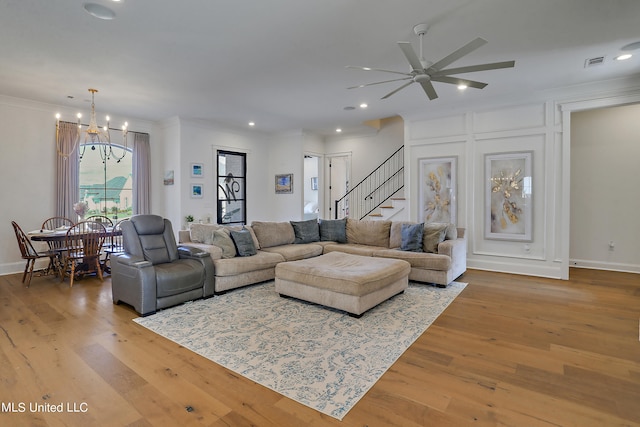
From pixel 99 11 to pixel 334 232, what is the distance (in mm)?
4699

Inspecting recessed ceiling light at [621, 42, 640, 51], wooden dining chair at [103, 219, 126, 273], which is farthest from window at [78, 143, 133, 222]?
recessed ceiling light at [621, 42, 640, 51]

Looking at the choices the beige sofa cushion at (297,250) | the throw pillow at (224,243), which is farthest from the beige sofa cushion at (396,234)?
the throw pillow at (224,243)

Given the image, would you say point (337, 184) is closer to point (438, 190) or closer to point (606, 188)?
point (438, 190)

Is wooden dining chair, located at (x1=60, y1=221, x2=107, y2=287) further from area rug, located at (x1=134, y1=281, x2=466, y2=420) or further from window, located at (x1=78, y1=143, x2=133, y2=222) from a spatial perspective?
area rug, located at (x1=134, y1=281, x2=466, y2=420)

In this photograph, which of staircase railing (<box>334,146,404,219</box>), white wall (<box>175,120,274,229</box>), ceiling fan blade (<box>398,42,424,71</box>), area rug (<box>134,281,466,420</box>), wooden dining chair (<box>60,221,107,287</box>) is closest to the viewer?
area rug (<box>134,281,466,420</box>)

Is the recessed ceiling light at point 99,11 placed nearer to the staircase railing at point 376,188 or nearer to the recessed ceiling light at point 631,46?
the recessed ceiling light at point 631,46

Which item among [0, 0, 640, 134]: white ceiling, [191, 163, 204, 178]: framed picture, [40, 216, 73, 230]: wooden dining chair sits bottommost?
[40, 216, 73, 230]: wooden dining chair

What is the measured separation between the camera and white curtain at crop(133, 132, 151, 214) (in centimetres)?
688

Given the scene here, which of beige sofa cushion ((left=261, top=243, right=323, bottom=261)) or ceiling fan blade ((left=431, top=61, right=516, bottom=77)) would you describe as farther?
beige sofa cushion ((left=261, top=243, right=323, bottom=261))

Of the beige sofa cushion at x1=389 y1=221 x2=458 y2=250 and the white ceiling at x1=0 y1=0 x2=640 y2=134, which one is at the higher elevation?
the white ceiling at x1=0 y1=0 x2=640 y2=134

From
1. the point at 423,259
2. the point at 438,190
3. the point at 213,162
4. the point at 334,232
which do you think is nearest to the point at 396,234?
the point at 423,259

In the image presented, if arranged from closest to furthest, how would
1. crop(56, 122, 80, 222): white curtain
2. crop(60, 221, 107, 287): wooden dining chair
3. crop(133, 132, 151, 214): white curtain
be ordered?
1. crop(60, 221, 107, 287): wooden dining chair
2. crop(56, 122, 80, 222): white curtain
3. crop(133, 132, 151, 214): white curtain

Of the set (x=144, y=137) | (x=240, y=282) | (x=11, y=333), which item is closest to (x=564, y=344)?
(x=240, y=282)

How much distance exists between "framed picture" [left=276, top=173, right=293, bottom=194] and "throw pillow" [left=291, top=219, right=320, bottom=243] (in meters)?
2.24
